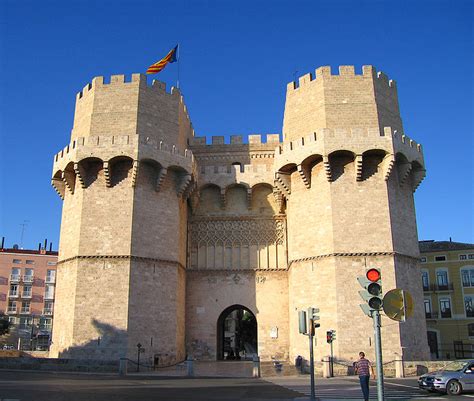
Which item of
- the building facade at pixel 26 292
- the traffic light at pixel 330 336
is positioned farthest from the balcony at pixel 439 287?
the building facade at pixel 26 292

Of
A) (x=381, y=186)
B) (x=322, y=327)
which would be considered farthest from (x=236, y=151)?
(x=322, y=327)

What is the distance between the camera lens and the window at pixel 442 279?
119 feet

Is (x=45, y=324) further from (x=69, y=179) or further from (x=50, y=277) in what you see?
(x=69, y=179)

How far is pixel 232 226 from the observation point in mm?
27172

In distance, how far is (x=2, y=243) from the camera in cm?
5616

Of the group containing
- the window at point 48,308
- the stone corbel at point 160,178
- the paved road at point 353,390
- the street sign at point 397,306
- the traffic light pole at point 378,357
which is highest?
Answer: the stone corbel at point 160,178

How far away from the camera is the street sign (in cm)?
720

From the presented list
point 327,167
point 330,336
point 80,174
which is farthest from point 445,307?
point 80,174

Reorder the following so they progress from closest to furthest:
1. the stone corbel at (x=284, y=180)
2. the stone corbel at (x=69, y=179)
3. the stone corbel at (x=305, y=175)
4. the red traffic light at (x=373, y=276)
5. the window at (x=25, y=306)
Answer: the red traffic light at (x=373, y=276) → the stone corbel at (x=305, y=175) → the stone corbel at (x=69, y=179) → the stone corbel at (x=284, y=180) → the window at (x=25, y=306)

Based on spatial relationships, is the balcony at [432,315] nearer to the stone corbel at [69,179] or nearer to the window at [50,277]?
the stone corbel at [69,179]

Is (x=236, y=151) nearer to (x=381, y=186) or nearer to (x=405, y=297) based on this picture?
(x=381, y=186)

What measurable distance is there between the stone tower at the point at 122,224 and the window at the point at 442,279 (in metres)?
20.6

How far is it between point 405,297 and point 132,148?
1770 centimetres

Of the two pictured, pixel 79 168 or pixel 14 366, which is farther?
pixel 79 168
